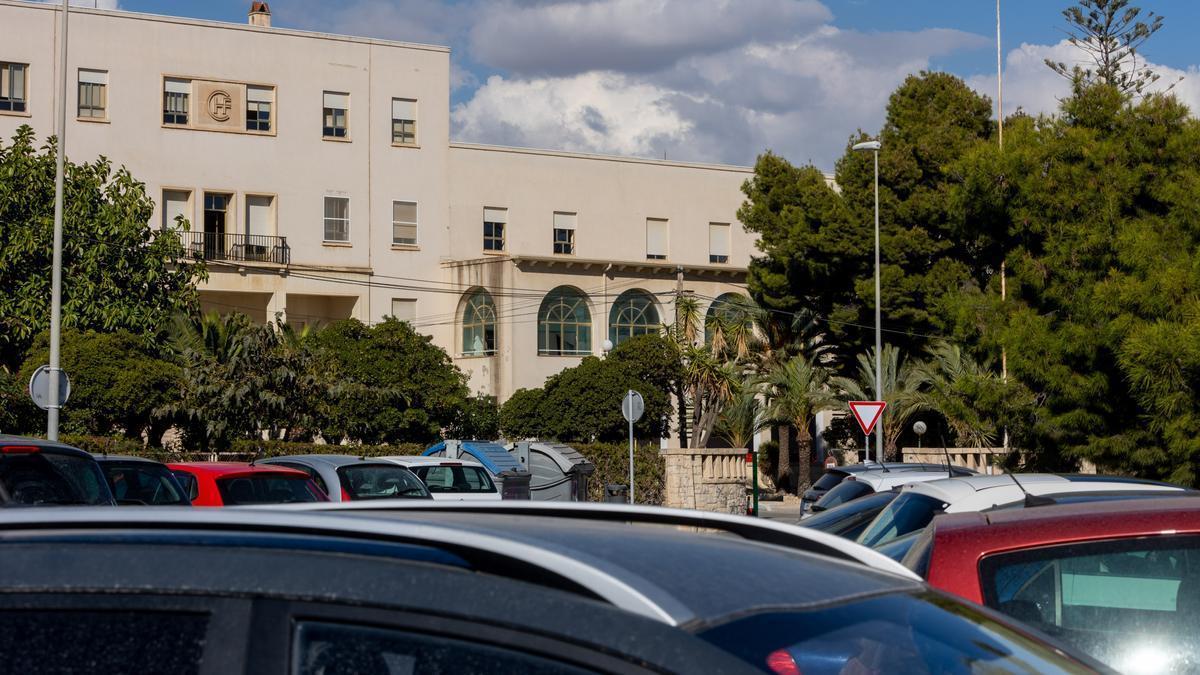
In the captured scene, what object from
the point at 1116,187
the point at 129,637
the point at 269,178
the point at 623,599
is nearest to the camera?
the point at 623,599

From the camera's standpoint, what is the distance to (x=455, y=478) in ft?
74.9

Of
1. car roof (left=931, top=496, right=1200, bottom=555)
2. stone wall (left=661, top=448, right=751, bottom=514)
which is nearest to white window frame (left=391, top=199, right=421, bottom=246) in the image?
stone wall (left=661, top=448, right=751, bottom=514)

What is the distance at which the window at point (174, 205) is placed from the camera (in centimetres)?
5600

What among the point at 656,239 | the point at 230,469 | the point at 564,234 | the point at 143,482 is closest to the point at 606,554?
the point at 143,482

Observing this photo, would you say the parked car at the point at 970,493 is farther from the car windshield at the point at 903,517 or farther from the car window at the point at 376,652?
the car window at the point at 376,652

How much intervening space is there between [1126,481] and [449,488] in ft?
53.1

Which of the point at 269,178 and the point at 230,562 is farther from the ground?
the point at 269,178

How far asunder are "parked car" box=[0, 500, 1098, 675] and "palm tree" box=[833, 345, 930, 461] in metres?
43.1

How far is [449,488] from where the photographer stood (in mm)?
22156

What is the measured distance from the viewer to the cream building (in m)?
55.4

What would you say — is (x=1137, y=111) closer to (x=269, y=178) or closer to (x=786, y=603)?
(x=786, y=603)

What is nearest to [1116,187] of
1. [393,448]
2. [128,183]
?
[393,448]

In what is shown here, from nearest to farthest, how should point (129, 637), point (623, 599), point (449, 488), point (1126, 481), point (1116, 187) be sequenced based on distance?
point (623, 599)
point (129, 637)
point (1126, 481)
point (1116, 187)
point (449, 488)

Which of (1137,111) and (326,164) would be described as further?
(326,164)
